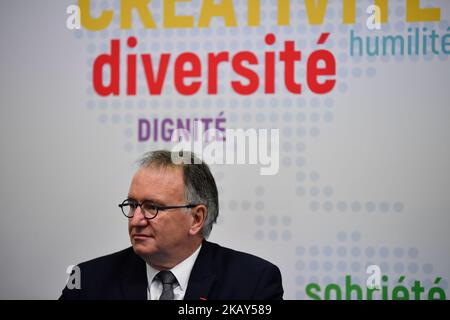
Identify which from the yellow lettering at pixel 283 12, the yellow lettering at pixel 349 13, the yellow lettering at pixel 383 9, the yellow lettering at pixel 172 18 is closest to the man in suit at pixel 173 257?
the yellow lettering at pixel 172 18

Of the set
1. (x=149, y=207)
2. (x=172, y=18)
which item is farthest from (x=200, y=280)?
(x=172, y=18)

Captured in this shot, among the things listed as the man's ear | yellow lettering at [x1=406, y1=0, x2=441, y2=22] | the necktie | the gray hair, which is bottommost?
the necktie

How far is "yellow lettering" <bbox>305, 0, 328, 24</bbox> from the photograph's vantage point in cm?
207

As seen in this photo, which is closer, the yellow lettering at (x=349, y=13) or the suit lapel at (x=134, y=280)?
the suit lapel at (x=134, y=280)

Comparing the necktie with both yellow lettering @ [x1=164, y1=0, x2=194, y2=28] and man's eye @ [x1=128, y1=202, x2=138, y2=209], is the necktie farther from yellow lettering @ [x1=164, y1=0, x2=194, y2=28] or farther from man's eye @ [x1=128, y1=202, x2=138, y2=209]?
yellow lettering @ [x1=164, y1=0, x2=194, y2=28]

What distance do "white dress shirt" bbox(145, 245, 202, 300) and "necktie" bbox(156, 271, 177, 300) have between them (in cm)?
1

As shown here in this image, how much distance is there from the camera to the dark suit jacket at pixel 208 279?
1.86m

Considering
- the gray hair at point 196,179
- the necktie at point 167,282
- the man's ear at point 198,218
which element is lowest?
the necktie at point 167,282

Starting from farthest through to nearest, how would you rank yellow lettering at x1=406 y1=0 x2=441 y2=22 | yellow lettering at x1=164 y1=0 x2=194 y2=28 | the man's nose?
yellow lettering at x1=164 y1=0 x2=194 y2=28 → yellow lettering at x1=406 y1=0 x2=441 y2=22 → the man's nose

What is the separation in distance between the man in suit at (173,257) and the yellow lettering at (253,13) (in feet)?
2.24

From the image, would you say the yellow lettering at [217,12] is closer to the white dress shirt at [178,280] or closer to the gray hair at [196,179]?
the gray hair at [196,179]

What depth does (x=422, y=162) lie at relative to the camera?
202 centimetres

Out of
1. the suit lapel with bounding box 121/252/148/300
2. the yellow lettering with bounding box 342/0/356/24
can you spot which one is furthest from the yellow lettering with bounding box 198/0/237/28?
the suit lapel with bounding box 121/252/148/300

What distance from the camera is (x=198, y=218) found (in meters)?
1.92
